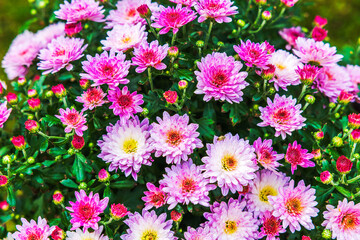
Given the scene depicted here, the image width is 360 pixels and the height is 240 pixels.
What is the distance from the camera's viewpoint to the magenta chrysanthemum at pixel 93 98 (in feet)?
5.13

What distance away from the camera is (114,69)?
1.55 meters

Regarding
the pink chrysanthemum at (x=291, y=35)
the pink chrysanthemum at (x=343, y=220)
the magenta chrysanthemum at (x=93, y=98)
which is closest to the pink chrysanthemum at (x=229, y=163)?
the pink chrysanthemum at (x=343, y=220)

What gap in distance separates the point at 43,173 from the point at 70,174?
15 cm

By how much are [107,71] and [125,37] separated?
0.24 m

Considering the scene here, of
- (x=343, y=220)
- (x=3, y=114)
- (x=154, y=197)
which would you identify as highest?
(x=3, y=114)

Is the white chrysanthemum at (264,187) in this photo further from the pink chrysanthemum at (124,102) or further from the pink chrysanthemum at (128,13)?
the pink chrysanthemum at (128,13)

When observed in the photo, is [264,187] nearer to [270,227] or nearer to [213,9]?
[270,227]

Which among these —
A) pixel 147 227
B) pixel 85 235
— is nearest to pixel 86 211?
pixel 85 235

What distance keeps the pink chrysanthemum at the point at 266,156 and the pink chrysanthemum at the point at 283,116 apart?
72mm

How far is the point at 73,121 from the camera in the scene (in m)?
1.55

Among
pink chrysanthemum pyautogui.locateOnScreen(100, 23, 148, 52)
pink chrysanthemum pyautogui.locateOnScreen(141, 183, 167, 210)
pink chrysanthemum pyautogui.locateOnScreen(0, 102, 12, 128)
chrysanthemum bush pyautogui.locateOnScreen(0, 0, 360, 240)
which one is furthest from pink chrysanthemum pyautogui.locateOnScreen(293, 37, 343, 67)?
pink chrysanthemum pyautogui.locateOnScreen(0, 102, 12, 128)

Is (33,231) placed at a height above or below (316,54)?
below

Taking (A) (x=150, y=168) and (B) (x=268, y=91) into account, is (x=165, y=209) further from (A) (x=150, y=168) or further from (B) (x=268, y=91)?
(B) (x=268, y=91)

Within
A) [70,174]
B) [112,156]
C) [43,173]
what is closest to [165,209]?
[112,156]
